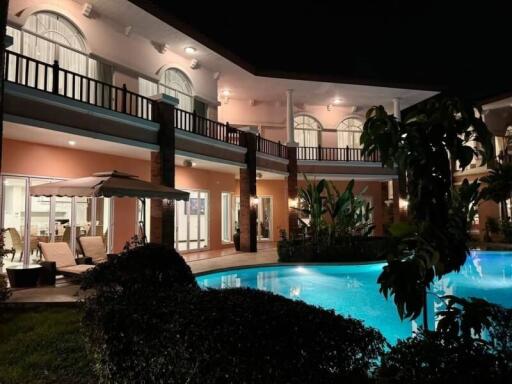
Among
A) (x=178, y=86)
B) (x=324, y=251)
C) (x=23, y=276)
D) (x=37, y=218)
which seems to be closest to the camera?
(x=23, y=276)

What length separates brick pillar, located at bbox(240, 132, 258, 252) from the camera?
14.6m

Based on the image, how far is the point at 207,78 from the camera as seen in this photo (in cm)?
1590

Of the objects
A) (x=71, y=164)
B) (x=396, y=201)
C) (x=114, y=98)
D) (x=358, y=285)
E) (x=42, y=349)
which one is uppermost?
(x=114, y=98)

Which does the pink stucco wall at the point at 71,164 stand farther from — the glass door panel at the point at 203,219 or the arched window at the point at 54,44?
the glass door panel at the point at 203,219

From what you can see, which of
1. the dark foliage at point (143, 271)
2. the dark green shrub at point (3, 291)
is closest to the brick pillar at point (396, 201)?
the dark foliage at point (143, 271)

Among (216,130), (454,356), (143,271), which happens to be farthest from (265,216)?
(454,356)

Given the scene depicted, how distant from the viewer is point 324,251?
12562mm

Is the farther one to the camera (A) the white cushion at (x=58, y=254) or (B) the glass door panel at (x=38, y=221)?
(B) the glass door panel at (x=38, y=221)

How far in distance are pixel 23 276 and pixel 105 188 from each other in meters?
2.29

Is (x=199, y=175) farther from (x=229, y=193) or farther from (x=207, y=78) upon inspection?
(x=207, y=78)

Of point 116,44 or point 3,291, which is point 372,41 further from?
point 3,291

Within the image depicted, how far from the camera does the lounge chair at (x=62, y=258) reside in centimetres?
826

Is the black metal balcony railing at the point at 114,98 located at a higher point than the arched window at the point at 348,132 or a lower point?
lower

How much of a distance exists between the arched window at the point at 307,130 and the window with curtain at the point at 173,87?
7528mm
